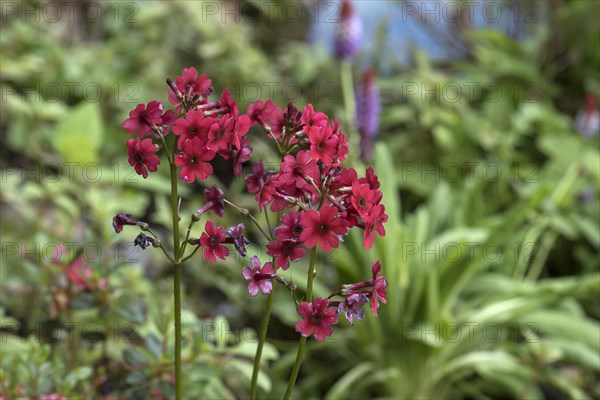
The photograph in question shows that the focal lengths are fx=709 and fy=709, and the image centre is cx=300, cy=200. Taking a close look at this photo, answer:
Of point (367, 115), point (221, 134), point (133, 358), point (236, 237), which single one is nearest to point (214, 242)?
point (236, 237)

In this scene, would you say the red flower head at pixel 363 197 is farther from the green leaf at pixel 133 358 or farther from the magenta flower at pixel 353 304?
the green leaf at pixel 133 358

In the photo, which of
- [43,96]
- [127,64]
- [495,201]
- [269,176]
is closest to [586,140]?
[495,201]

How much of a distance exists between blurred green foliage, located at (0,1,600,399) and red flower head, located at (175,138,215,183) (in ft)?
1.77

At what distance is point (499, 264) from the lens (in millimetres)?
2541

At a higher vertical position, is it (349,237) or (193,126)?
(193,126)

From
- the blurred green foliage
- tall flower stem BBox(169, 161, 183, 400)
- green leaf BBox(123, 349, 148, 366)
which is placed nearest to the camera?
tall flower stem BBox(169, 161, 183, 400)

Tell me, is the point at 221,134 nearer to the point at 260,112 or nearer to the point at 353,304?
the point at 260,112

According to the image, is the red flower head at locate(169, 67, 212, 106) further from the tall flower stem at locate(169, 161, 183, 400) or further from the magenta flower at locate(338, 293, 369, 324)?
the magenta flower at locate(338, 293, 369, 324)

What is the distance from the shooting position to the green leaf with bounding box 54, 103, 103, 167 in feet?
6.77

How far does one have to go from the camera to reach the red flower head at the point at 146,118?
0.92 metres

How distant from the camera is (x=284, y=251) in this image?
866 mm

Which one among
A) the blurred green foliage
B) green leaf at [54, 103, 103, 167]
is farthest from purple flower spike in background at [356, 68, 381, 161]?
green leaf at [54, 103, 103, 167]

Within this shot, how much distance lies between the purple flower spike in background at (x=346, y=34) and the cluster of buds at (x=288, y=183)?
1.95 m

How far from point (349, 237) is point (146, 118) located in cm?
155
